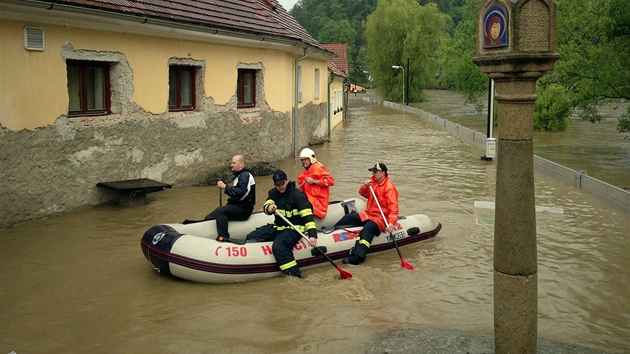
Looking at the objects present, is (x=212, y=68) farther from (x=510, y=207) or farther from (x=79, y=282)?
(x=510, y=207)

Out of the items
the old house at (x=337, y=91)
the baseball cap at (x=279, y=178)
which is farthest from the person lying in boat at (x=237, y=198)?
the old house at (x=337, y=91)

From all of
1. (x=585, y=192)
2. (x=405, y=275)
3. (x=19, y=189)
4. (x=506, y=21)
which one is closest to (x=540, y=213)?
(x=585, y=192)

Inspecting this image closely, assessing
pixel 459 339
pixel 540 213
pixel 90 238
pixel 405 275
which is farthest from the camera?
pixel 540 213

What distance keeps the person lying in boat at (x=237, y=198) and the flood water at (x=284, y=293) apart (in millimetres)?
1176

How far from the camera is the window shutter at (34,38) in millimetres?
10562

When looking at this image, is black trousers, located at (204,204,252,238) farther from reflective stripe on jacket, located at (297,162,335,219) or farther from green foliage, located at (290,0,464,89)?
green foliage, located at (290,0,464,89)

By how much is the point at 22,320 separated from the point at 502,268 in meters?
5.10

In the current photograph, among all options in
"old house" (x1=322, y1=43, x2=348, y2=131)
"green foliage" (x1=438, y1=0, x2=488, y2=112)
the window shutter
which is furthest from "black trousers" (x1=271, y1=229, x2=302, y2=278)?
"green foliage" (x1=438, y1=0, x2=488, y2=112)

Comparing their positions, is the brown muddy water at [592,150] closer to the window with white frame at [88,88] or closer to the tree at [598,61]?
the tree at [598,61]

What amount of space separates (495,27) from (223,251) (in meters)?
4.60

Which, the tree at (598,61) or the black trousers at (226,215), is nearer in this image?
the black trousers at (226,215)

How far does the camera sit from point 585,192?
15.0 m

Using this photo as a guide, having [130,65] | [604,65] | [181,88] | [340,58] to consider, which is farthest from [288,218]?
[340,58]

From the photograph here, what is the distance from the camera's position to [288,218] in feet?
29.8
